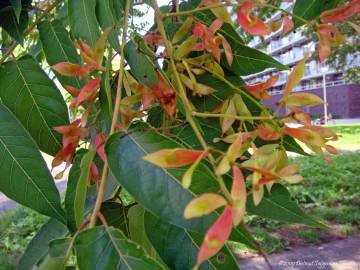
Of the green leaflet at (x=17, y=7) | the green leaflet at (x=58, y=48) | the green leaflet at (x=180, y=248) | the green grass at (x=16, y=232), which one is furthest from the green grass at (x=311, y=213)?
the green leaflet at (x=180, y=248)

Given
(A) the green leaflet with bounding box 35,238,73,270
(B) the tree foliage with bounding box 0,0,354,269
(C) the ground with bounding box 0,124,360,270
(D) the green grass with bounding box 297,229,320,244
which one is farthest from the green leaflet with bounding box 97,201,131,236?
(D) the green grass with bounding box 297,229,320,244

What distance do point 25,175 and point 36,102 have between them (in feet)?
0.46

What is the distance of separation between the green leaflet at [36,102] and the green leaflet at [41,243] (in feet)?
0.34

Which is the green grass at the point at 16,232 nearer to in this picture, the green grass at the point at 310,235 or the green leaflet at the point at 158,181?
the green grass at the point at 310,235

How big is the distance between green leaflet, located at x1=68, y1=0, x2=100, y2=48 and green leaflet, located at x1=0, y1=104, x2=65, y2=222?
20cm

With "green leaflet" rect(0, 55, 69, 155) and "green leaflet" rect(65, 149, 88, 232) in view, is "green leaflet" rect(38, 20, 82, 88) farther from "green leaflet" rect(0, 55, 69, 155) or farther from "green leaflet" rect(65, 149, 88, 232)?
"green leaflet" rect(65, 149, 88, 232)

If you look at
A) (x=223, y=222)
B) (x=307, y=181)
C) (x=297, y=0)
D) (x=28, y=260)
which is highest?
(x=297, y=0)

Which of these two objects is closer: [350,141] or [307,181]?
[307,181]

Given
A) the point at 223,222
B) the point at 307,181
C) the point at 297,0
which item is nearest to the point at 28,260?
the point at 223,222

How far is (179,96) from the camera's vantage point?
46 centimetres

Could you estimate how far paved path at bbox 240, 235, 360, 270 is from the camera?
9.09 feet

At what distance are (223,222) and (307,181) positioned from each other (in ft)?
16.0

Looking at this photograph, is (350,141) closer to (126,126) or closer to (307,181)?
(307,181)

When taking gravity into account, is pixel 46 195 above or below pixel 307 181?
above
